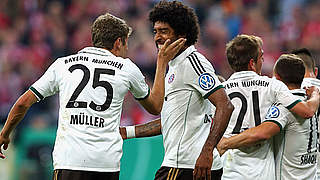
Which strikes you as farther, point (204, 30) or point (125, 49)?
point (204, 30)

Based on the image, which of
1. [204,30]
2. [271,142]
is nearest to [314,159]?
[271,142]

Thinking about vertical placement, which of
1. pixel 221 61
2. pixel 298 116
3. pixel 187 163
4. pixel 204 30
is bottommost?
pixel 187 163

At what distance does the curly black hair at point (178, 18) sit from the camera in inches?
197

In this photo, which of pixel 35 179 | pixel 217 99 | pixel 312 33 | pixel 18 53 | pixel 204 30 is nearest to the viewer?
pixel 217 99

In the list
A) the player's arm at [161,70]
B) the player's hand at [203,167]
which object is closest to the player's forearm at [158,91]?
the player's arm at [161,70]

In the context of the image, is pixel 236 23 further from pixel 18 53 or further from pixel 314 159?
pixel 314 159

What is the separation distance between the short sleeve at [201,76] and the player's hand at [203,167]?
496mm

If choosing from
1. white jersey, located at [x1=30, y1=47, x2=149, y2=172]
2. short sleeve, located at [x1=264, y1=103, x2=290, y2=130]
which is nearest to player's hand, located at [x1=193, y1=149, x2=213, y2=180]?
white jersey, located at [x1=30, y1=47, x2=149, y2=172]

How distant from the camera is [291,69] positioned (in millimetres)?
5289

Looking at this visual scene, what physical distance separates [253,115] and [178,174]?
79cm

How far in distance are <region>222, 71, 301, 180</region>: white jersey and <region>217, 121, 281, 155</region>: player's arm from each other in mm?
136

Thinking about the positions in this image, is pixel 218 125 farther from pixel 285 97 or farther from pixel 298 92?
pixel 298 92

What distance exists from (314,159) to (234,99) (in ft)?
2.80

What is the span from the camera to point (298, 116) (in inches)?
205
